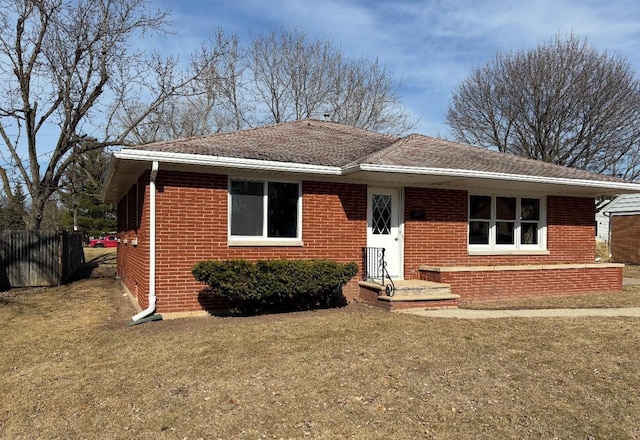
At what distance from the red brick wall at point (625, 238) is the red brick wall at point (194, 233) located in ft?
64.9

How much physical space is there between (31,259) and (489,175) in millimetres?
12890

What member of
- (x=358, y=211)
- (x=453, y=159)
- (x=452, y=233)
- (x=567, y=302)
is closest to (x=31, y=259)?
(x=358, y=211)

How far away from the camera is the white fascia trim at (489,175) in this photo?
8.70 m

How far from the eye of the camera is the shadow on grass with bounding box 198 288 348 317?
842cm

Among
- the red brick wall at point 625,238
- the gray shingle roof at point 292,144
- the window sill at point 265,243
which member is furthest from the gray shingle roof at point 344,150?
the red brick wall at point 625,238

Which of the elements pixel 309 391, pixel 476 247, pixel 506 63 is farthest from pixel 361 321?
pixel 506 63

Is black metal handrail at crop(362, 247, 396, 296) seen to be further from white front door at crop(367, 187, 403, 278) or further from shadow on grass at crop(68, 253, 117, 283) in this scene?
shadow on grass at crop(68, 253, 117, 283)

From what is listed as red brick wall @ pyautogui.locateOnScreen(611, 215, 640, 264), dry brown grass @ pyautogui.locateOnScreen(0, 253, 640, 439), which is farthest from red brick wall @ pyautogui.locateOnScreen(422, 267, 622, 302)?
red brick wall @ pyautogui.locateOnScreen(611, 215, 640, 264)

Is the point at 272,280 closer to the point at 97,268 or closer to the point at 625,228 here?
the point at 97,268

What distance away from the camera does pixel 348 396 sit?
14.4 feet

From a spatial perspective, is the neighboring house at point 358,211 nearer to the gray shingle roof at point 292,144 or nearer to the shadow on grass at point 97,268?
the gray shingle roof at point 292,144

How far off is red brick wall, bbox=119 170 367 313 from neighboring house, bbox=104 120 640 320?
19mm

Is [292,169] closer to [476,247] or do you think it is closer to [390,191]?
[390,191]

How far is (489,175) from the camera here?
9570 mm
